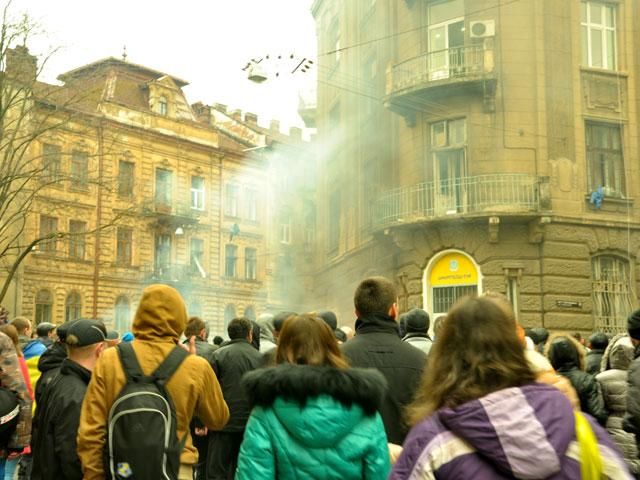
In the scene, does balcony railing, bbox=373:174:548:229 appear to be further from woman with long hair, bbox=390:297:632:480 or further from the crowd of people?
woman with long hair, bbox=390:297:632:480

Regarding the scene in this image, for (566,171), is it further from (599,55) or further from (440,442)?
(440,442)

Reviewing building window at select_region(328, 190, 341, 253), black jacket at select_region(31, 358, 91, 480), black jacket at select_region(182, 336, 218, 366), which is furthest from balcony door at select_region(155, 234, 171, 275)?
black jacket at select_region(31, 358, 91, 480)

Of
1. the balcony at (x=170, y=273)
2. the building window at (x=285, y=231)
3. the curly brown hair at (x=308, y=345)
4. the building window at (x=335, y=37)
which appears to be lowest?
the curly brown hair at (x=308, y=345)

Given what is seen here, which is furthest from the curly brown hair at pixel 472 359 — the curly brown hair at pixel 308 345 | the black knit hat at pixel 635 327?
the black knit hat at pixel 635 327

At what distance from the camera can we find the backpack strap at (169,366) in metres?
4.45

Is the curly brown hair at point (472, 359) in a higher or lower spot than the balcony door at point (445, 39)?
lower

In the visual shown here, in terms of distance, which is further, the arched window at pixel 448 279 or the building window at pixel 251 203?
the building window at pixel 251 203

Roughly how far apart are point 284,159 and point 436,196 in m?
31.5

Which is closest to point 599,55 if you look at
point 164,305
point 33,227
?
point 164,305

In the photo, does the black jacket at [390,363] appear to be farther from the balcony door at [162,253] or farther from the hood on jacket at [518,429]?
the balcony door at [162,253]

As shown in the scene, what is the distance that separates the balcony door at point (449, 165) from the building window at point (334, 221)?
29.8 feet

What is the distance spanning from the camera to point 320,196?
33.7 m

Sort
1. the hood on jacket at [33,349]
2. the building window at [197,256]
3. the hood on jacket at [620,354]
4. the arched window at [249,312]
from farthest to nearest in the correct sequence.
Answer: the arched window at [249,312] → the building window at [197,256] → the hood on jacket at [33,349] → the hood on jacket at [620,354]

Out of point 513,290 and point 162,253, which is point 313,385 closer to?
point 513,290
